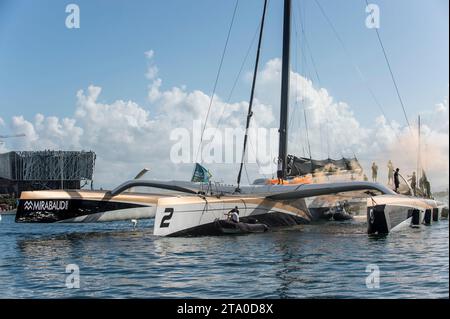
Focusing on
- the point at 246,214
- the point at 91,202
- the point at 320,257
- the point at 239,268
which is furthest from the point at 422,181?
the point at 239,268

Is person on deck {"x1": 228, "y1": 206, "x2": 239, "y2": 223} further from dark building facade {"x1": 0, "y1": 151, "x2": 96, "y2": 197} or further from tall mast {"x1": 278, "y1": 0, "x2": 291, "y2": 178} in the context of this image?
dark building facade {"x1": 0, "y1": 151, "x2": 96, "y2": 197}

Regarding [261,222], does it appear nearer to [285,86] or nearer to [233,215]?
[233,215]

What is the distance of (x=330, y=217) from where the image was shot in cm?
2714

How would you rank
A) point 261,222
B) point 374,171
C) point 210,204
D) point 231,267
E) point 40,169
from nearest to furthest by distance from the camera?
point 231,267 → point 210,204 → point 261,222 → point 374,171 → point 40,169

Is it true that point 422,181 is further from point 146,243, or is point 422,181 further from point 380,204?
point 146,243

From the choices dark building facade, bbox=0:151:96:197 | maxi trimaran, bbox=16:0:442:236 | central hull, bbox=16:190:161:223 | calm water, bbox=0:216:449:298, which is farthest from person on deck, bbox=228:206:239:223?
dark building facade, bbox=0:151:96:197

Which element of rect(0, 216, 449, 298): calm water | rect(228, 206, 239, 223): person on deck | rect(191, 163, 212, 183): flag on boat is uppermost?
rect(191, 163, 212, 183): flag on boat

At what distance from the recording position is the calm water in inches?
281

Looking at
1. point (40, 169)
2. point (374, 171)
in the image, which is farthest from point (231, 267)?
point (40, 169)

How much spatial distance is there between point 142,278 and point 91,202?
12.4 metres

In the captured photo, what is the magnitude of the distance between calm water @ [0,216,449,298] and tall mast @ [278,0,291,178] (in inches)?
223

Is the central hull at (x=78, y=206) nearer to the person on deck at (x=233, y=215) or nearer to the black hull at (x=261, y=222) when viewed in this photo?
the black hull at (x=261, y=222)

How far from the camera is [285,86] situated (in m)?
20.5

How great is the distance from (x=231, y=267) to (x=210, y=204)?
6312 mm
